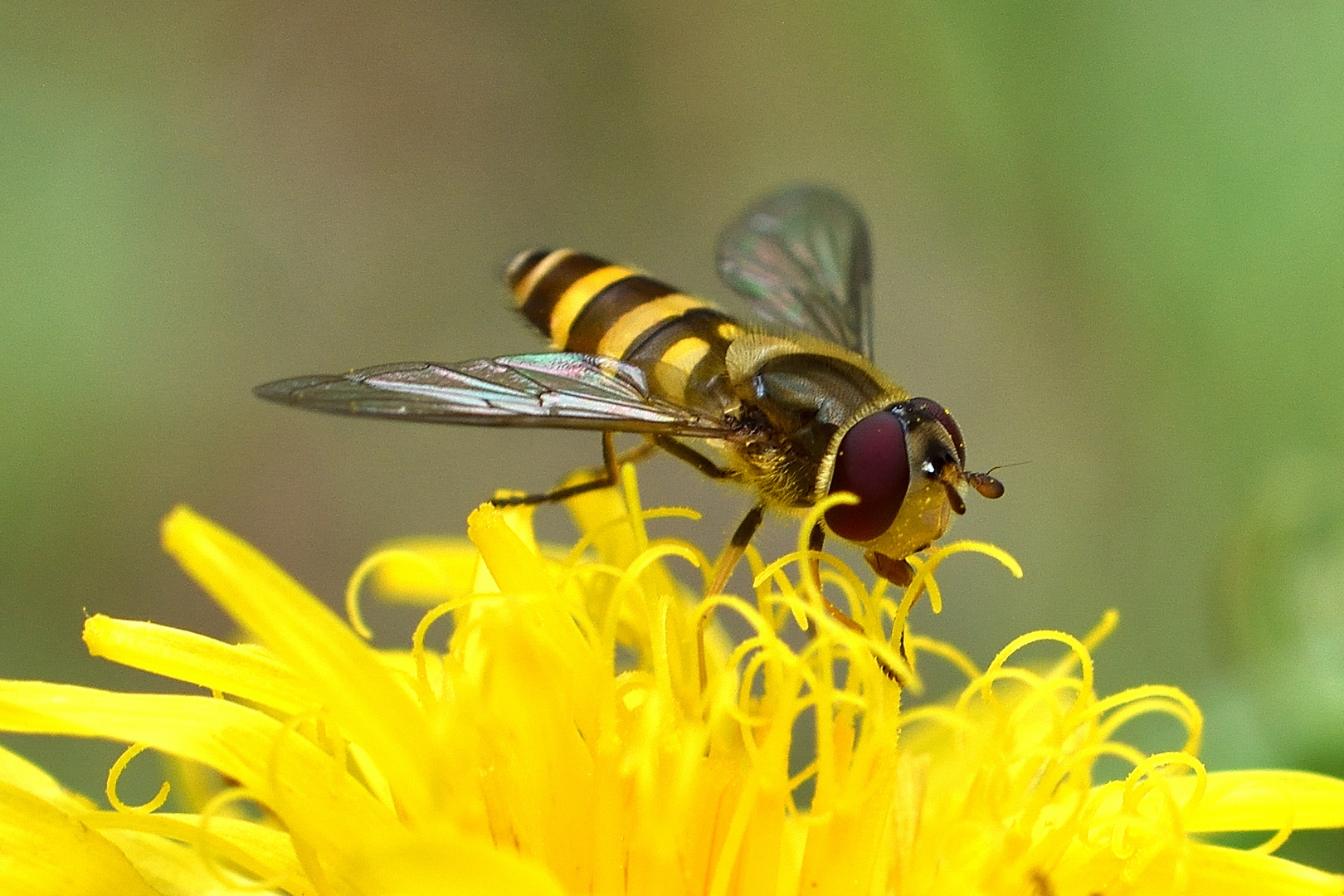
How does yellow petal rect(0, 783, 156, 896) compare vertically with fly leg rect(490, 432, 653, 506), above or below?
below

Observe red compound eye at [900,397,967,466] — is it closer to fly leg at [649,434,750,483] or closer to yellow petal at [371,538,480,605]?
fly leg at [649,434,750,483]

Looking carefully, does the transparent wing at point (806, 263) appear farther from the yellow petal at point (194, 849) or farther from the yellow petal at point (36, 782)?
the yellow petal at point (36, 782)

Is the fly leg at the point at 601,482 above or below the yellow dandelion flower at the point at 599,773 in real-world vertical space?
above

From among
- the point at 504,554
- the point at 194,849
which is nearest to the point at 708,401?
the point at 504,554

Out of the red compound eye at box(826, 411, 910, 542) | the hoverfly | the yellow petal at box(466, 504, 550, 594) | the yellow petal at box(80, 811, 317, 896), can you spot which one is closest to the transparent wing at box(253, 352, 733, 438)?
the hoverfly

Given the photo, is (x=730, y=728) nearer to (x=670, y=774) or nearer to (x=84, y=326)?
(x=670, y=774)

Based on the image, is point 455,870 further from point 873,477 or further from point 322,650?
point 873,477

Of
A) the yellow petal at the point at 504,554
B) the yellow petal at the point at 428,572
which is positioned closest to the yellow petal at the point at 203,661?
the yellow petal at the point at 504,554
